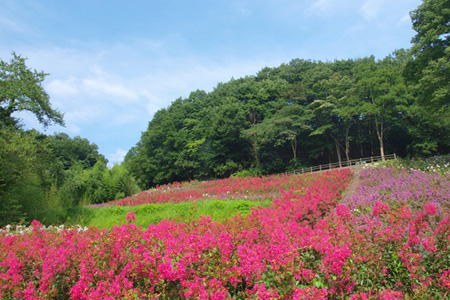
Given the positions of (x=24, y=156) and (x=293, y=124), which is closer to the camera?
(x=24, y=156)

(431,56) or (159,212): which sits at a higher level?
(431,56)

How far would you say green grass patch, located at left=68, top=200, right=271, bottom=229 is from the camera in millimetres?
10320

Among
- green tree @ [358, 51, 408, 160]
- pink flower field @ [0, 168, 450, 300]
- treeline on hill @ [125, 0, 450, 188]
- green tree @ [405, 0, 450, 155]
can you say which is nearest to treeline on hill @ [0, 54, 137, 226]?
pink flower field @ [0, 168, 450, 300]

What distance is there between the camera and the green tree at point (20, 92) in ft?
41.4

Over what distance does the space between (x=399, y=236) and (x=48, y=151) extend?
14.7 meters

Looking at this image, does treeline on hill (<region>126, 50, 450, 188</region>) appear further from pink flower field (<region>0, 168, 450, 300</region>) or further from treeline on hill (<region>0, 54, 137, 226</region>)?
pink flower field (<region>0, 168, 450, 300</region>)

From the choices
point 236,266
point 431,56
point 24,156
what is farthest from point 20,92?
point 431,56

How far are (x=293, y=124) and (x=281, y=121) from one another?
4.48 ft

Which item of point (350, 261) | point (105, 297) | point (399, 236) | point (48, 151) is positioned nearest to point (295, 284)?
point (350, 261)

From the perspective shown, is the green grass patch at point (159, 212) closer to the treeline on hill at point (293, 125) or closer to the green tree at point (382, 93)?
the treeline on hill at point (293, 125)

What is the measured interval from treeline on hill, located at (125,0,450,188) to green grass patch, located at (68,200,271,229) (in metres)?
17.9

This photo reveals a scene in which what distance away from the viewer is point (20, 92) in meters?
12.9

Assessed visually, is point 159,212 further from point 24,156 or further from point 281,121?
point 281,121

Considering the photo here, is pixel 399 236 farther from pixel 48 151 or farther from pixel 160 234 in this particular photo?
pixel 48 151
